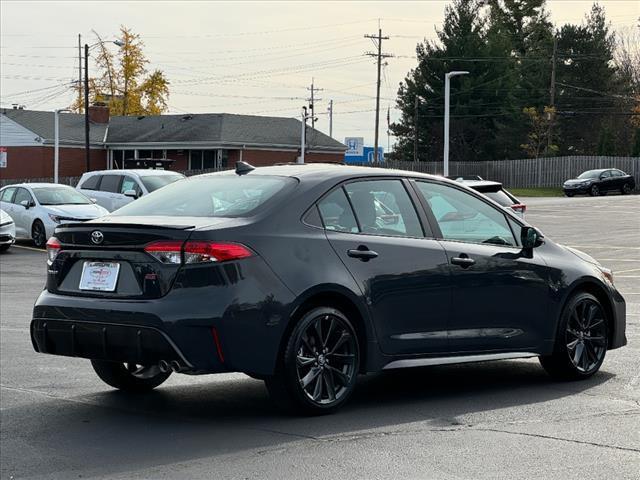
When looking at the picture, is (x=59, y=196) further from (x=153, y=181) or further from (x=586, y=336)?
(x=586, y=336)

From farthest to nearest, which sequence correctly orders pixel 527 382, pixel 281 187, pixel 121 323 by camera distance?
pixel 527 382
pixel 281 187
pixel 121 323

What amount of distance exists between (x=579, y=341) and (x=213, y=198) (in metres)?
3.02

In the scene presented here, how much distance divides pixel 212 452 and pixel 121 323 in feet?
3.27

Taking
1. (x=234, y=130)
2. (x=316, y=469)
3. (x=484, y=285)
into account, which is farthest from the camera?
(x=234, y=130)

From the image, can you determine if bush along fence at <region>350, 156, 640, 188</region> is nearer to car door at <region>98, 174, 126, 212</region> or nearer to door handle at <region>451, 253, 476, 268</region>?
car door at <region>98, 174, 126, 212</region>

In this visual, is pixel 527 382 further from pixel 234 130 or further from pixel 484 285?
pixel 234 130

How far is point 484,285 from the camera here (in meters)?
8.36

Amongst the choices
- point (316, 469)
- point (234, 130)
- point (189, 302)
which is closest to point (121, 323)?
point (189, 302)

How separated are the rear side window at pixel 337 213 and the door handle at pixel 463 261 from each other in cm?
79

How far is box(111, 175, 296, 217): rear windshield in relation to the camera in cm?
760

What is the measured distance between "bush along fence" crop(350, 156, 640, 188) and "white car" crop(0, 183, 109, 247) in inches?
1852

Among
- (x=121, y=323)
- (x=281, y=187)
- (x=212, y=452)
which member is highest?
(x=281, y=187)

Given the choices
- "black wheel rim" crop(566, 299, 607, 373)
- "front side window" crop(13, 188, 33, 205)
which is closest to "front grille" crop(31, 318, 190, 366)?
"black wheel rim" crop(566, 299, 607, 373)

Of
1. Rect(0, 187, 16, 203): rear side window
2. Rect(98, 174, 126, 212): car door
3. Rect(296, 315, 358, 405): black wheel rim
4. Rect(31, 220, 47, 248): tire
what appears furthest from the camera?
Rect(98, 174, 126, 212): car door
